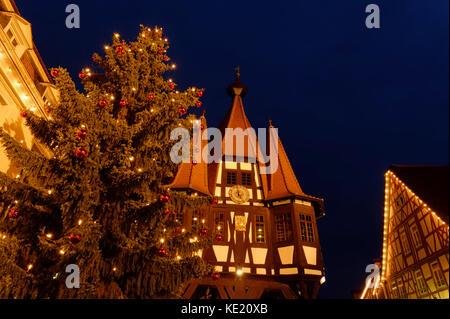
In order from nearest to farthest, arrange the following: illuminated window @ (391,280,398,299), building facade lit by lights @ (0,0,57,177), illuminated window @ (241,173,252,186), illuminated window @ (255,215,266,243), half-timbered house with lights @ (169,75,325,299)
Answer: building facade lit by lights @ (0,0,57,177), illuminated window @ (391,280,398,299), half-timbered house with lights @ (169,75,325,299), illuminated window @ (255,215,266,243), illuminated window @ (241,173,252,186)

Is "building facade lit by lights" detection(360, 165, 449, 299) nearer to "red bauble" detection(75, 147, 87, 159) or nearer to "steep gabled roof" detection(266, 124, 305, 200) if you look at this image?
"steep gabled roof" detection(266, 124, 305, 200)

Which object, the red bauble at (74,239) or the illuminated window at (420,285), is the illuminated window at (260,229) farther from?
the red bauble at (74,239)

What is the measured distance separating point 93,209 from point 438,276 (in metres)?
12.0

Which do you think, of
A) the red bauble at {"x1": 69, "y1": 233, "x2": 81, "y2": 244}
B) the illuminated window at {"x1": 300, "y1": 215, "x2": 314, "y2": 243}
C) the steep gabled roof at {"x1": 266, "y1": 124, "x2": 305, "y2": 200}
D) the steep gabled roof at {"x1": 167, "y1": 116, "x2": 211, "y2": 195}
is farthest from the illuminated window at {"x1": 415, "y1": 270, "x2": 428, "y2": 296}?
the red bauble at {"x1": 69, "y1": 233, "x2": 81, "y2": 244}

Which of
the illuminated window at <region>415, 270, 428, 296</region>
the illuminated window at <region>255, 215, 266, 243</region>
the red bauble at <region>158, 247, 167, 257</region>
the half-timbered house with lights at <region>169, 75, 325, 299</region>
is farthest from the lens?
the illuminated window at <region>255, 215, 266, 243</region>

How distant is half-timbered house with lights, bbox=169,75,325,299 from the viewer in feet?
45.0

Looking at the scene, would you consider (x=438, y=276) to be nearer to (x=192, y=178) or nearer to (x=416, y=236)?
(x=416, y=236)

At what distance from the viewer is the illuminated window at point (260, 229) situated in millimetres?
14984

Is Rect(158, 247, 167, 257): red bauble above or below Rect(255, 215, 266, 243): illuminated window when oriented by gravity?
below

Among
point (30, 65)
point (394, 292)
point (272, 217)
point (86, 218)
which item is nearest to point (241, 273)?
point (272, 217)

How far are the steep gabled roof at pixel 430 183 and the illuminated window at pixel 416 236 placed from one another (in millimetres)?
1451

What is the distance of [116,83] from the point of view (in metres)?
8.17

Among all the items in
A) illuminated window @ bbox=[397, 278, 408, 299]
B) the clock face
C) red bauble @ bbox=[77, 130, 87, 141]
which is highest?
the clock face

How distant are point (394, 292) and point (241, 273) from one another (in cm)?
744
